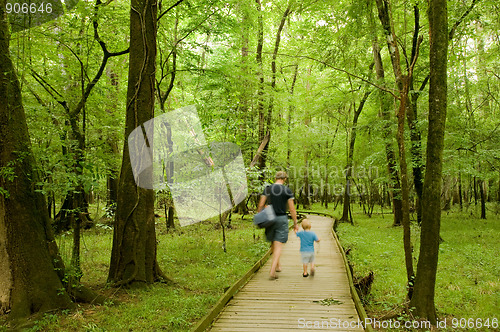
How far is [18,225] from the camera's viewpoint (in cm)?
504

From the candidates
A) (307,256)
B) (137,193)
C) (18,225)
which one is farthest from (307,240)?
(18,225)

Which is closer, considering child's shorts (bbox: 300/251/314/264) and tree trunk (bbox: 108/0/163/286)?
tree trunk (bbox: 108/0/163/286)

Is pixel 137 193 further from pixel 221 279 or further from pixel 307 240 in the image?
pixel 307 240

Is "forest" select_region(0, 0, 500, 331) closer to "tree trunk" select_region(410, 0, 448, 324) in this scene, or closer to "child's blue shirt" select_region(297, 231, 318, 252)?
"tree trunk" select_region(410, 0, 448, 324)

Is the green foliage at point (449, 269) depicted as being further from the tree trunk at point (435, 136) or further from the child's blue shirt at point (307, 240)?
the child's blue shirt at point (307, 240)

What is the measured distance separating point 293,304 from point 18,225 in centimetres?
477

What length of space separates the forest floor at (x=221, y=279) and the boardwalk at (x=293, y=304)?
72cm

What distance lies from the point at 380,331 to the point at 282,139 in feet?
79.5

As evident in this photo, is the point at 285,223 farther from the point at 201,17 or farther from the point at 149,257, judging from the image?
the point at 201,17

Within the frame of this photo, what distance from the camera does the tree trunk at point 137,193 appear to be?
22.0 feet

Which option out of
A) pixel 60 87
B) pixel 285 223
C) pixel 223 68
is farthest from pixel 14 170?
pixel 223 68

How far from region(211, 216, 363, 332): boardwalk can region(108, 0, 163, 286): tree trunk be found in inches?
92.2

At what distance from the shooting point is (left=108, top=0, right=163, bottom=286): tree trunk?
670cm

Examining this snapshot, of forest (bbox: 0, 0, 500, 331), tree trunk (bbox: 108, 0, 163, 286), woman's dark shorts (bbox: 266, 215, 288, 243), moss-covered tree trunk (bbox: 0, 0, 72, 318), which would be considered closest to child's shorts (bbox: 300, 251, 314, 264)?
woman's dark shorts (bbox: 266, 215, 288, 243)
